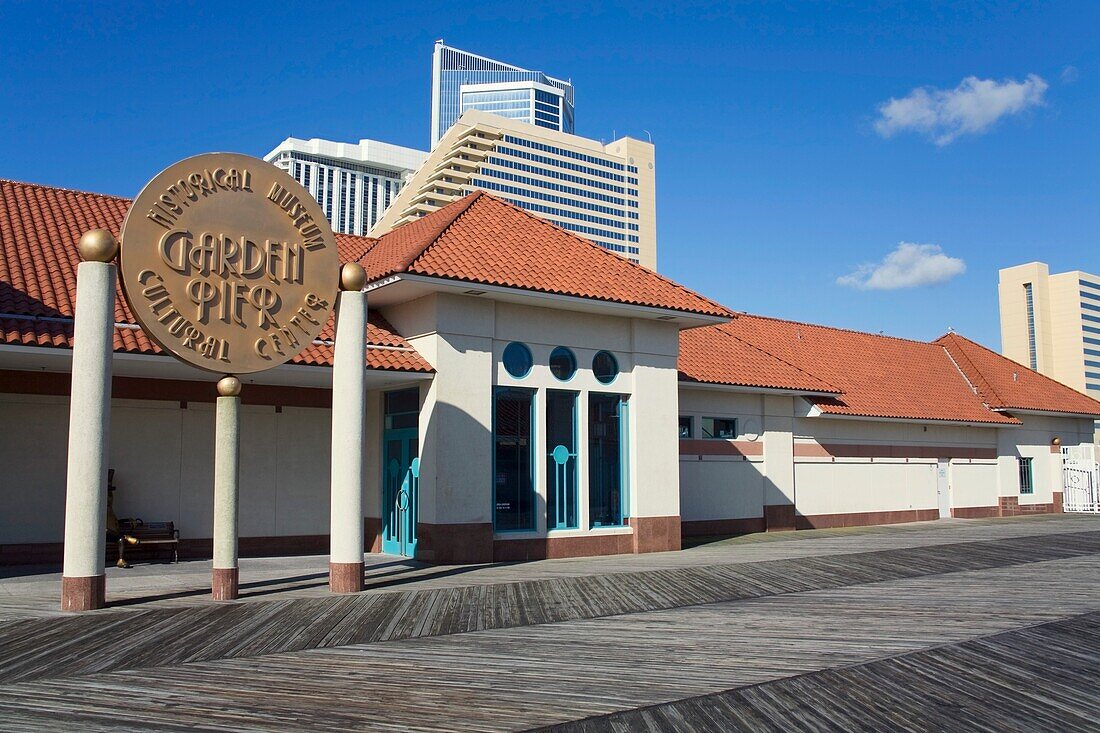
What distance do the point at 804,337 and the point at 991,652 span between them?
2218cm

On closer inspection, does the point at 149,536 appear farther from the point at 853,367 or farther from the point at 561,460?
the point at 853,367

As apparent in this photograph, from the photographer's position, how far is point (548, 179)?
160125 millimetres

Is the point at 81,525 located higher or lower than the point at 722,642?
higher

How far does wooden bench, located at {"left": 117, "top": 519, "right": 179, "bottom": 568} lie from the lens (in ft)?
49.3

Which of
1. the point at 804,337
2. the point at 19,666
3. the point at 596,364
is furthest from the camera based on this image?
the point at 804,337

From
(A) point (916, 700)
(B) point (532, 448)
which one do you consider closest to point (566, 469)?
Answer: (B) point (532, 448)

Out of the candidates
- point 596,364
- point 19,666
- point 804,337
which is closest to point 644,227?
point 804,337

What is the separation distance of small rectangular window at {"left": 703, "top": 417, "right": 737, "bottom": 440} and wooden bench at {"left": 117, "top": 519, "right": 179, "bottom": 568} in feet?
42.4

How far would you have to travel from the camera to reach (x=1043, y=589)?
1328 cm

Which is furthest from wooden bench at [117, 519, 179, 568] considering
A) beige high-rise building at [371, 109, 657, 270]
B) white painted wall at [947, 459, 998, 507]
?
beige high-rise building at [371, 109, 657, 270]

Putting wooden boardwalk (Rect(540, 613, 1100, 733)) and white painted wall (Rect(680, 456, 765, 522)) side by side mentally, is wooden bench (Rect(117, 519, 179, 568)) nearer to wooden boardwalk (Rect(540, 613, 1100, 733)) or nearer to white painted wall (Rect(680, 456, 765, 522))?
wooden boardwalk (Rect(540, 613, 1100, 733))

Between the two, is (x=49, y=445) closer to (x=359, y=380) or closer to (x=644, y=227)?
(x=359, y=380)

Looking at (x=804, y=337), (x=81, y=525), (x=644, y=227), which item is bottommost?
(x=81, y=525)

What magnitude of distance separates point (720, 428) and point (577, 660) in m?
15.7
